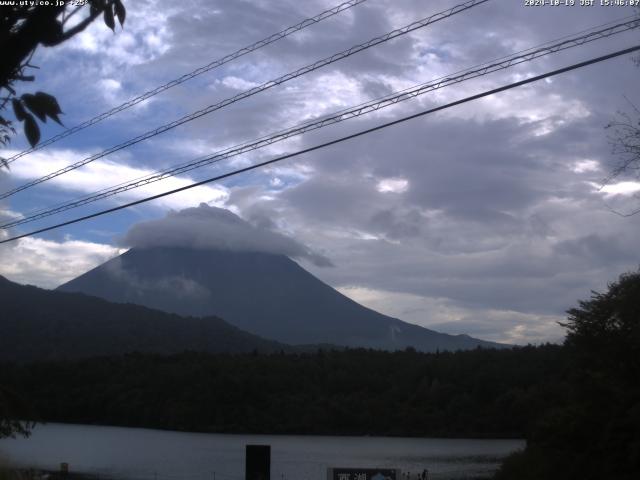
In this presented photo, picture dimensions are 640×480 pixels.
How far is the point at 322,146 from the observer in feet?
40.0

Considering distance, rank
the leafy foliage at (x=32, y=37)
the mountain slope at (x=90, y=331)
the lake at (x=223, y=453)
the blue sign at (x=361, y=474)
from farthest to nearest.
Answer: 1. the mountain slope at (x=90, y=331)
2. the lake at (x=223, y=453)
3. the blue sign at (x=361, y=474)
4. the leafy foliage at (x=32, y=37)

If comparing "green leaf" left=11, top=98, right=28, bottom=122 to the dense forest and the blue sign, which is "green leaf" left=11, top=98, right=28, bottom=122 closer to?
the blue sign

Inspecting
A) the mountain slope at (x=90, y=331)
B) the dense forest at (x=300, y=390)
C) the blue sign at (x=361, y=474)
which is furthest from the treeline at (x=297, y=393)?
the blue sign at (x=361, y=474)

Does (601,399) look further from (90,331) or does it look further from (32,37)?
(90,331)

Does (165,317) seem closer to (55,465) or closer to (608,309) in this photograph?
(55,465)

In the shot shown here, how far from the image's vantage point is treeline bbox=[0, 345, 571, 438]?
99.9 m

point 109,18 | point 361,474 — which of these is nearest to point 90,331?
point 361,474

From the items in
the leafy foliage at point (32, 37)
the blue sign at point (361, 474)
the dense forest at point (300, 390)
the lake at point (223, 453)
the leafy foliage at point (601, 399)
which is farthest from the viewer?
the dense forest at point (300, 390)

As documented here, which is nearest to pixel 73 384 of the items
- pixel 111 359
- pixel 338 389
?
pixel 111 359

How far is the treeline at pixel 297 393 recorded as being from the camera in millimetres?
99938

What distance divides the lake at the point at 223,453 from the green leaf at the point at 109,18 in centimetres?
4564

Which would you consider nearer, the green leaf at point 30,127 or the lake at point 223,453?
the green leaf at point 30,127

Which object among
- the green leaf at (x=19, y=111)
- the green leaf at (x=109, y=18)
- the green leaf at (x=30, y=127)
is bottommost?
the green leaf at (x=30, y=127)

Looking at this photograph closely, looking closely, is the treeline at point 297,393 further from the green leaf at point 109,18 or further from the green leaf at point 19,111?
the green leaf at point 19,111
